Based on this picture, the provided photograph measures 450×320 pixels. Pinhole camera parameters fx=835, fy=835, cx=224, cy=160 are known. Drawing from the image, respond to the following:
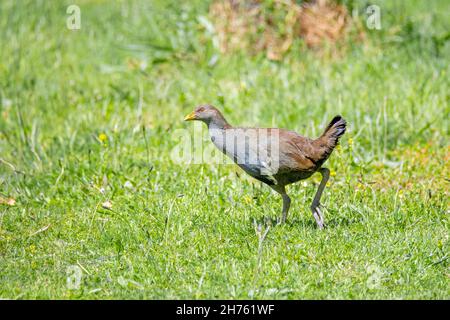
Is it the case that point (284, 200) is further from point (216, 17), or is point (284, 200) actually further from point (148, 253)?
point (216, 17)

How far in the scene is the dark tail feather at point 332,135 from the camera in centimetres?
600

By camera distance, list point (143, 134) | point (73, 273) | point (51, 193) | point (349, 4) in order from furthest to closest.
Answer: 1. point (349, 4)
2. point (143, 134)
3. point (51, 193)
4. point (73, 273)

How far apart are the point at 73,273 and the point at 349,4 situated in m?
5.88

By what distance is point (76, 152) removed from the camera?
8.00m

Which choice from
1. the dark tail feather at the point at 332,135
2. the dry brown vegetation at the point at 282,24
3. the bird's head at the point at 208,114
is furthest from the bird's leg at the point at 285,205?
the dry brown vegetation at the point at 282,24

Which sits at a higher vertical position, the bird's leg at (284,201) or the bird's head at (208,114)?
the bird's head at (208,114)

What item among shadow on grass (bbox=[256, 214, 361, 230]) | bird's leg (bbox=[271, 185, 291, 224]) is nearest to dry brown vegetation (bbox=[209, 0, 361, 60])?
shadow on grass (bbox=[256, 214, 361, 230])

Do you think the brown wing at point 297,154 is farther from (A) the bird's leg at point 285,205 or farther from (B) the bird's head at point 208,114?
(B) the bird's head at point 208,114

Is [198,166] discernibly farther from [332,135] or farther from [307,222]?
[332,135]

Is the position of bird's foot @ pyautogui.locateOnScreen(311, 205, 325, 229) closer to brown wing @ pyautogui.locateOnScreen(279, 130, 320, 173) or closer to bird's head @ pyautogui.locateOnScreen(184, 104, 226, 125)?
brown wing @ pyautogui.locateOnScreen(279, 130, 320, 173)

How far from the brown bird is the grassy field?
33cm

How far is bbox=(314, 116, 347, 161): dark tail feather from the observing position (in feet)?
19.7
